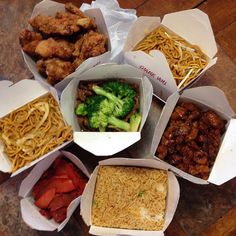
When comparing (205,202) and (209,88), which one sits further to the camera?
(205,202)

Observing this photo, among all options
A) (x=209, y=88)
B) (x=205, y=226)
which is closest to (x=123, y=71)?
(x=209, y=88)

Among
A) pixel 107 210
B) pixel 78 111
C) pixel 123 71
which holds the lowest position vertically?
pixel 107 210

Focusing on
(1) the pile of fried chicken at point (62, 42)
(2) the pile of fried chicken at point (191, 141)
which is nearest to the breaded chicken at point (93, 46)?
(1) the pile of fried chicken at point (62, 42)

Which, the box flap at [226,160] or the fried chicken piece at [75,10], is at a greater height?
the fried chicken piece at [75,10]

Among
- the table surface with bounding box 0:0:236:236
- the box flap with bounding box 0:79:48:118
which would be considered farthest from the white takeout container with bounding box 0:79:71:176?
the table surface with bounding box 0:0:236:236

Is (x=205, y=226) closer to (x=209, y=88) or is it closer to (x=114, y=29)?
(x=209, y=88)

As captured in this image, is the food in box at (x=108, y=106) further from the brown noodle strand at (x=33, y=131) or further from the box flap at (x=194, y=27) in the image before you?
the box flap at (x=194, y=27)

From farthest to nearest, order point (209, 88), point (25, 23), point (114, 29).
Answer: point (25, 23) → point (114, 29) → point (209, 88)
